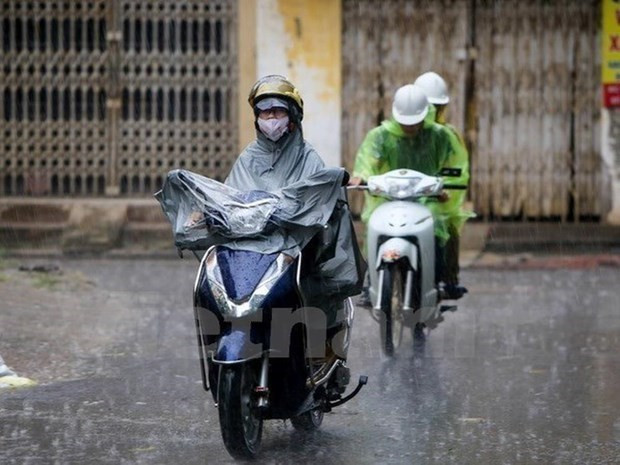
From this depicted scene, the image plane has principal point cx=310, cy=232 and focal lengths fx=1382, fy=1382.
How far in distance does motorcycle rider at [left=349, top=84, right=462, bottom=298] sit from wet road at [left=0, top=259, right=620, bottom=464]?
92cm

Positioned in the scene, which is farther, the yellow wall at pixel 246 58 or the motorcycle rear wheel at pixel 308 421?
the yellow wall at pixel 246 58

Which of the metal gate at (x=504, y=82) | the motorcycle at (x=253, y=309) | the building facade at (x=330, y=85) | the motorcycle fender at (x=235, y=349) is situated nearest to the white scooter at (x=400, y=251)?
the motorcycle at (x=253, y=309)

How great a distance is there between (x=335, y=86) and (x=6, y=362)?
23.1ft

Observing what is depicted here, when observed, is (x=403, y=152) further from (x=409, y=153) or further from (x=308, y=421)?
(x=308, y=421)

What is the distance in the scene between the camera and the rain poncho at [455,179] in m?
9.57

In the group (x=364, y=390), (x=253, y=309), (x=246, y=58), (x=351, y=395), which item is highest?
(x=246, y=58)

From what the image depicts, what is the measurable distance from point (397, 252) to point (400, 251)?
3 cm

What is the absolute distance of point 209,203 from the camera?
627cm

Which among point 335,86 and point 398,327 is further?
point 335,86

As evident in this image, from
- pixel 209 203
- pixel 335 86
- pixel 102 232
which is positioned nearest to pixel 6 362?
pixel 209 203

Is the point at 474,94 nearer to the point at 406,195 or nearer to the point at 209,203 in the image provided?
the point at 406,195

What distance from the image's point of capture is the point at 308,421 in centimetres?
684

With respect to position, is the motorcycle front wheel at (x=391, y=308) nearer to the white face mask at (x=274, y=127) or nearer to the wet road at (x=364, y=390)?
the wet road at (x=364, y=390)

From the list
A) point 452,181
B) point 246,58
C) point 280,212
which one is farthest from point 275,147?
point 246,58
